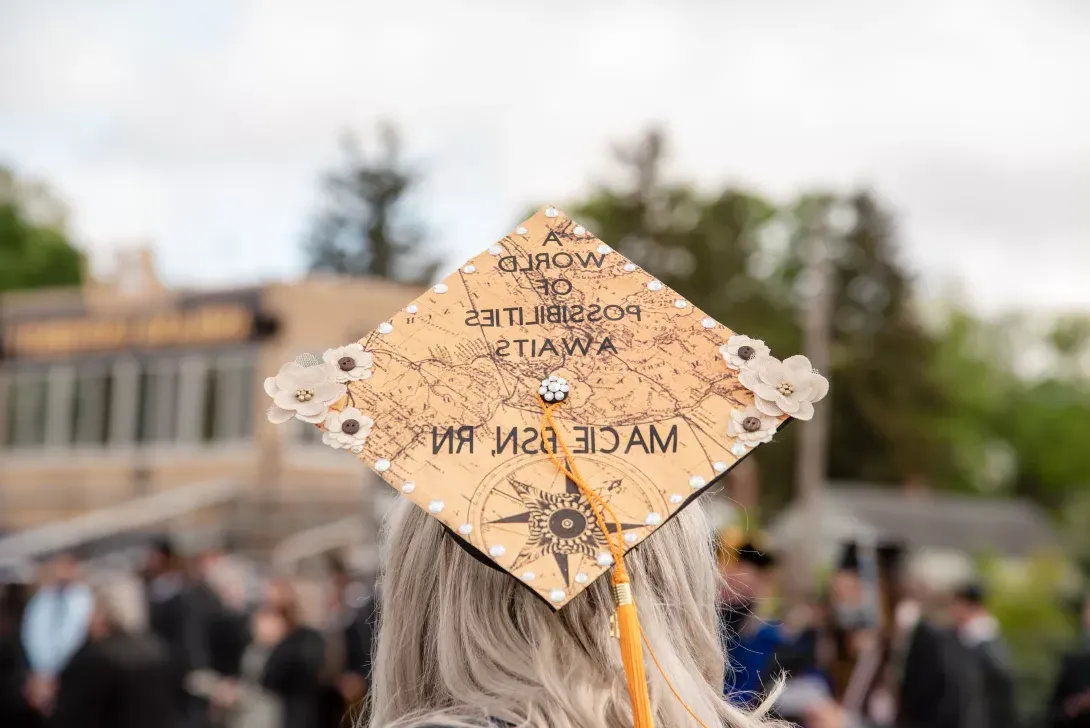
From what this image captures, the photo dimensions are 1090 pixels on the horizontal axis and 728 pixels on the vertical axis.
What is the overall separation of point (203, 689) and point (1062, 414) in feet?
194

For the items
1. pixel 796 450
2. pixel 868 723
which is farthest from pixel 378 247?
pixel 868 723

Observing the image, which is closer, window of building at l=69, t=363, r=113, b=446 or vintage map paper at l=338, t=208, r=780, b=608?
vintage map paper at l=338, t=208, r=780, b=608

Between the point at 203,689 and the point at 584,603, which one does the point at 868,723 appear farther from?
the point at 584,603

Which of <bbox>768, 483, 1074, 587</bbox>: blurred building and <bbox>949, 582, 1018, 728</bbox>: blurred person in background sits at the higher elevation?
<bbox>949, 582, 1018, 728</bbox>: blurred person in background

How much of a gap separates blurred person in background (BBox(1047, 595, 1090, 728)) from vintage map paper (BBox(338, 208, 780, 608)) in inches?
358

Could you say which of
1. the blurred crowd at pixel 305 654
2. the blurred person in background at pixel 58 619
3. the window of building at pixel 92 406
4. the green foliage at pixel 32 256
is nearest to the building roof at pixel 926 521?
the window of building at pixel 92 406

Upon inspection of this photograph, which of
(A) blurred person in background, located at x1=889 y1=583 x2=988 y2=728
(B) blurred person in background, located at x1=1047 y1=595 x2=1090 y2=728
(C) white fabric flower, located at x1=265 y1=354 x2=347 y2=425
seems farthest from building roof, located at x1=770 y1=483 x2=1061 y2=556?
(C) white fabric flower, located at x1=265 y1=354 x2=347 y2=425

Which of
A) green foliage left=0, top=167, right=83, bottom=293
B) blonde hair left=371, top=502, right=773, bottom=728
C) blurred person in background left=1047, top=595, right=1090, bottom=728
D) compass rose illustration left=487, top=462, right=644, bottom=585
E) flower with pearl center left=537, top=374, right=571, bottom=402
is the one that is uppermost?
flower with pearl center left=537, top=374, right=571, bottom=402

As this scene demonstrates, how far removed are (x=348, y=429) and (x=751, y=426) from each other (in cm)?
58

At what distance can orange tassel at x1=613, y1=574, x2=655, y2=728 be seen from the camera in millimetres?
1716

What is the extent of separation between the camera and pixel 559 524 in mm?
1811

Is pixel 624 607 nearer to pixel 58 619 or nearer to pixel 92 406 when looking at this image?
pixel 58 619

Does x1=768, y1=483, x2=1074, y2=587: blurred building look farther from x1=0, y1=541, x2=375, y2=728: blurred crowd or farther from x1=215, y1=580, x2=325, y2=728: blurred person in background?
x1=215, y1=580, x2=325, y2=728: blurred person in background

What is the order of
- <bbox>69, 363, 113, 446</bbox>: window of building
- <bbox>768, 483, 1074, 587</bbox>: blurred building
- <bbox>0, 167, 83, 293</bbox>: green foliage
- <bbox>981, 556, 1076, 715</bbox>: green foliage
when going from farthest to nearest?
1. <bbox>0, 167, 83, 293</bbox>: green foliage
2. <bbox>768, 483, 1074, 587</bbox>: blurred building
3. <bbox>69, 363, 113, 446</bbox>: window of building
4. <bbox>981, 556, 1076, 715</bbox>: green foliage
